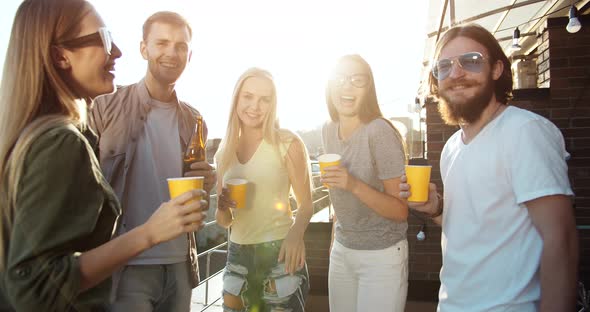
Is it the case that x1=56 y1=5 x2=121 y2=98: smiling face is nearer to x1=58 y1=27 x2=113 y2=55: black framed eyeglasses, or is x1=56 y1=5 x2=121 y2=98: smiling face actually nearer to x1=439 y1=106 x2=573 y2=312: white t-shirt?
x1=58 y1=27 x2=113 y2=55: black framed eyeglasses

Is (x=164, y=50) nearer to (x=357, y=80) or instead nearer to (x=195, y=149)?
(x=195, y=149)

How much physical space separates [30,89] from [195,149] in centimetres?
121

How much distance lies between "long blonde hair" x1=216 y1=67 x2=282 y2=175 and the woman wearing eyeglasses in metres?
0.42

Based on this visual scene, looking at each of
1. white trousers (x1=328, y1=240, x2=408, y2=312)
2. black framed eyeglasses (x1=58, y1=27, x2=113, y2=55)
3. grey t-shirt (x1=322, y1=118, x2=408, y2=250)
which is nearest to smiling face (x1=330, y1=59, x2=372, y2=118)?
grey t-shirt (x1=322, y1=118, x2=408, y2=250)

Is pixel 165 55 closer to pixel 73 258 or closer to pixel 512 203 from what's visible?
pixel 73 258

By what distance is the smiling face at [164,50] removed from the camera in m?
2.21

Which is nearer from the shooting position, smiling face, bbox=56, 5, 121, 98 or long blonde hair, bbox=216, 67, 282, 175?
smiling face, bbox=56, 5, 121, 98

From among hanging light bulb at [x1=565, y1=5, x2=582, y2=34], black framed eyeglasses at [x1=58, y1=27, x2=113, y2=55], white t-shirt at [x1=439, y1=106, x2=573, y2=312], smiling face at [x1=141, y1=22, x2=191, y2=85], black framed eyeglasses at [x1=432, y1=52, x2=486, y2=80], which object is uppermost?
hanging light bulb at [x1=565, y1=5, x2=582, y2=34]

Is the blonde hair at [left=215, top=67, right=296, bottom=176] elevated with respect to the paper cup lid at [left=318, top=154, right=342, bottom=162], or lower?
elevated

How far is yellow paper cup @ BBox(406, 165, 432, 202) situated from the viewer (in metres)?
1.91

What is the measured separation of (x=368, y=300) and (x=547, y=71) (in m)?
3.54

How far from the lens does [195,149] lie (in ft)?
7.58

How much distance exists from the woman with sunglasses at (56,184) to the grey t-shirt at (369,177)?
1269 mm

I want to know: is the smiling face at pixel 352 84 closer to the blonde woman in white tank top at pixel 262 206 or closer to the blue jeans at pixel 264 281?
the blonde woman in white tank top at pixel 262 206
